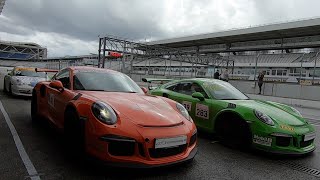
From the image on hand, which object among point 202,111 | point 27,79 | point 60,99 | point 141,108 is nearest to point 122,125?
point 141,108

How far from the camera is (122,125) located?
134 inches

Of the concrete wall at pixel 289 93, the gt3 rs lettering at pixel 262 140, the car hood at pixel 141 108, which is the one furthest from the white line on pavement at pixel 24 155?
the concrete wall at pixel 289 93

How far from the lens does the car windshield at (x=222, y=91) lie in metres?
5.75

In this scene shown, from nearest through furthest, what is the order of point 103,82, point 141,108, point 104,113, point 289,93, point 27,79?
point 104,113
point 141,108
point 103,82
point 27,79
point 289,93

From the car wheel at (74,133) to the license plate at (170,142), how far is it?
0.95 m

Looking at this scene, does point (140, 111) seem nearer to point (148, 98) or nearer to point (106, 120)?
point (106, 120)

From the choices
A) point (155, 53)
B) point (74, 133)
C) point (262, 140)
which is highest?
point (155, 53)

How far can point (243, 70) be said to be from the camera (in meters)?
37.4

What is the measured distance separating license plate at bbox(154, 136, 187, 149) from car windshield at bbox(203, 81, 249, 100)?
227 cm

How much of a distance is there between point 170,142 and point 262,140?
1.89 m

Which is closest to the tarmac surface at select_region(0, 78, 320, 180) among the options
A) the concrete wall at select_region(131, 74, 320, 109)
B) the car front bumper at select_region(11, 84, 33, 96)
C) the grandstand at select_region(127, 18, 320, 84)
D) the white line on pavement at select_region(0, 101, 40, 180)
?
the white line on pavement at select_region(0, 101, 40, 180)

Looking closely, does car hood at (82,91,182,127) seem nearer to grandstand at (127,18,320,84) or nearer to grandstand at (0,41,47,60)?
grandstand at (127,18,320,84)

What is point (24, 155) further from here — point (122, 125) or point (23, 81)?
point (23, 81)

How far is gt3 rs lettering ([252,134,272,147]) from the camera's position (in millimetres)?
4578
